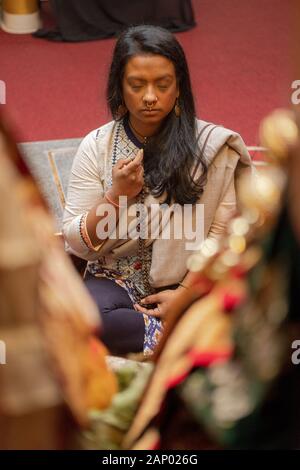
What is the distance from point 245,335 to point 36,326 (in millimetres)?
148

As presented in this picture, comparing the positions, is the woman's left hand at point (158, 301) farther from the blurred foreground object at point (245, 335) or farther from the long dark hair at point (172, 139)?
the blurred foreground object at point (245, 335)

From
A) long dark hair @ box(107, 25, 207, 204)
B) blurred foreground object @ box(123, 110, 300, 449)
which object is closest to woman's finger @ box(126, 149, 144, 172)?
long dark hair @ box(107, 25, 207, 204)

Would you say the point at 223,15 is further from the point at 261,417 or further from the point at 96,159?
the point at 261,417

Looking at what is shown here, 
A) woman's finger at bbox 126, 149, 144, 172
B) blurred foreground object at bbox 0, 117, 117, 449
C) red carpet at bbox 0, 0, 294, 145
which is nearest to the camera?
blurred foreground object at bbox 0, 117, 117, 449

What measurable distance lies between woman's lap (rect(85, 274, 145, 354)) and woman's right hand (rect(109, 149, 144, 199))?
282 mm

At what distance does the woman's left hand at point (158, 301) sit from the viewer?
6.02 feet

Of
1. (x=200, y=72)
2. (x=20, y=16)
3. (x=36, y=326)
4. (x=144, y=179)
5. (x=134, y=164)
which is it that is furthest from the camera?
(x=20, y=16)

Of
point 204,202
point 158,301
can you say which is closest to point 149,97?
point 204,202

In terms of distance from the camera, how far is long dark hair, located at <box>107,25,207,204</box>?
5.74ft

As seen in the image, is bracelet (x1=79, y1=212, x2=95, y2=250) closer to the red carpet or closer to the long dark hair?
the long dark hair

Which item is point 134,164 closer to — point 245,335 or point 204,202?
point 204,202

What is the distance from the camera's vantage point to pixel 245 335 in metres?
0.54

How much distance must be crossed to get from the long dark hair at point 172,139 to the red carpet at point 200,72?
1.70 metres

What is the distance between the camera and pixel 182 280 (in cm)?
189
